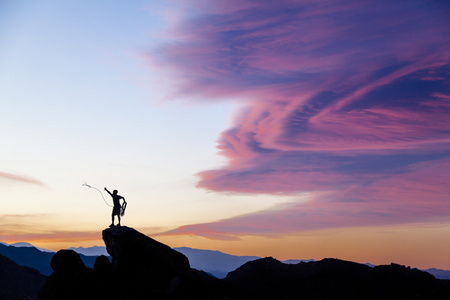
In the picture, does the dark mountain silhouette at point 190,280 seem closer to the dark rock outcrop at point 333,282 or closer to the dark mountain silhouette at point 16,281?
the dark rock outcrop at point 333,282

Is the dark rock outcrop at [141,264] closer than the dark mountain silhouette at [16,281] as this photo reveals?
Yes

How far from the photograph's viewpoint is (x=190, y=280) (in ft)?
99.7

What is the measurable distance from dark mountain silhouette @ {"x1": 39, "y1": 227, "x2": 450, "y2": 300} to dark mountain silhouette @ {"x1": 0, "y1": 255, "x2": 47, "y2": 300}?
64609 mm

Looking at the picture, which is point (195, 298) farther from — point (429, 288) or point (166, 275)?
point (429, 288)

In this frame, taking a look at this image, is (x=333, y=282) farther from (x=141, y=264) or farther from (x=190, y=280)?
(x=141, y=264)

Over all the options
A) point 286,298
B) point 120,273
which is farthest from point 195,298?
point 286,298

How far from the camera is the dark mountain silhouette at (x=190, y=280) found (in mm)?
31578

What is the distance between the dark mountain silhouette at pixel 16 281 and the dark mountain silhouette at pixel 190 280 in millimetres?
64609

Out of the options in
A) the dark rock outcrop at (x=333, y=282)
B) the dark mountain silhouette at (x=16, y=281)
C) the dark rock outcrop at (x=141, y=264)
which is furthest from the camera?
the dark mountain silhouette at (x=16, y=281)

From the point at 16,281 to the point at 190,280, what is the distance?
263ft

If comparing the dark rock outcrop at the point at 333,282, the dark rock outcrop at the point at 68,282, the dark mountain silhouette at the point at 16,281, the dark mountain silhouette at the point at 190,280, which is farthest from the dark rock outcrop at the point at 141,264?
the dark mountain silhouette at the point at 16,281

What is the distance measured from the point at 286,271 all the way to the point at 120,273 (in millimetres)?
15913

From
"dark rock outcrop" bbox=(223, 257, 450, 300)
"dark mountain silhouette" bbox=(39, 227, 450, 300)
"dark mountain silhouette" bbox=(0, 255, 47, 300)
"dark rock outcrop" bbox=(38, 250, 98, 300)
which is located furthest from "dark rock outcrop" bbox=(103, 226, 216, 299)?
"dark mountain silhouette" bbox=(0, 255, 47, 300)

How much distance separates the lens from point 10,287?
91938 mm
